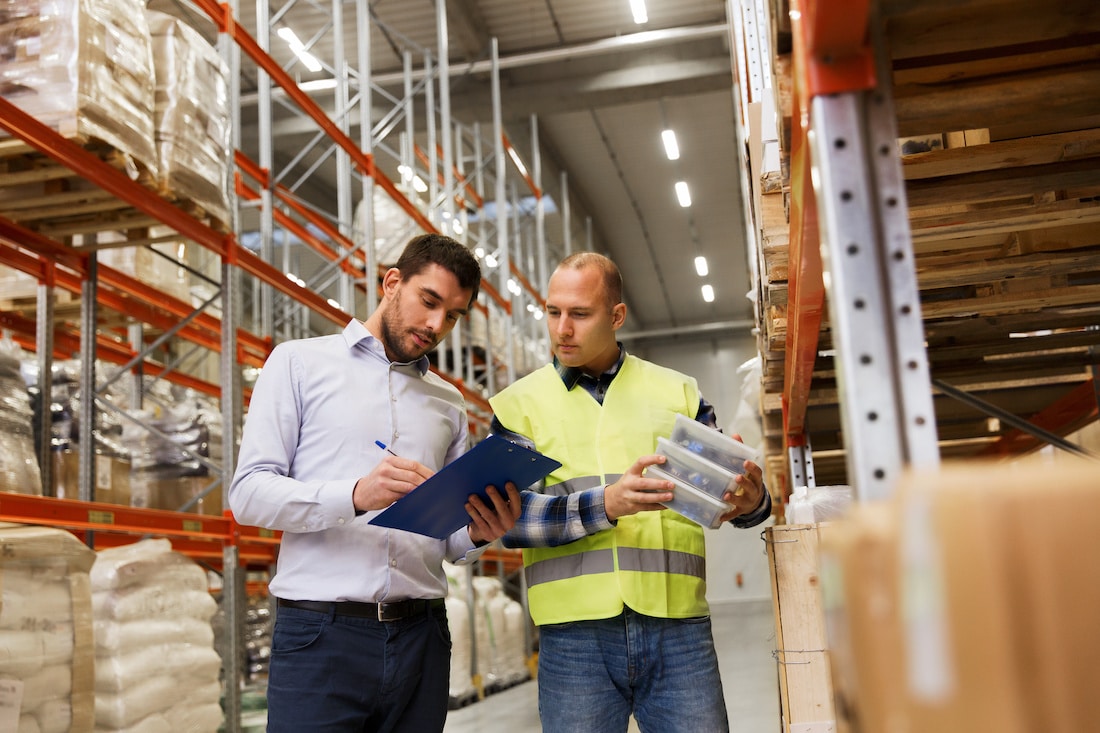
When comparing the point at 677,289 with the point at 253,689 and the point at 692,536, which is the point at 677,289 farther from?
the point at 692,536

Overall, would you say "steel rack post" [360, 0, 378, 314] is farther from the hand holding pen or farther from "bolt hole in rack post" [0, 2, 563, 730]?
the hand holding pen

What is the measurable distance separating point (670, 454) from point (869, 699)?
178 cm

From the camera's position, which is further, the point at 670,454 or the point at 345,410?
the point at 345,410

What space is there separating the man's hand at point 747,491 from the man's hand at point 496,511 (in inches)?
24.4

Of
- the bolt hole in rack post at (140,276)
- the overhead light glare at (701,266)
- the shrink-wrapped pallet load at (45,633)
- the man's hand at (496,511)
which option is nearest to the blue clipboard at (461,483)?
the man's hand at (496,511)

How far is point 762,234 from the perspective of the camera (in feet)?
10.4

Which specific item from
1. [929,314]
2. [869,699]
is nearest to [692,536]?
[929,314]

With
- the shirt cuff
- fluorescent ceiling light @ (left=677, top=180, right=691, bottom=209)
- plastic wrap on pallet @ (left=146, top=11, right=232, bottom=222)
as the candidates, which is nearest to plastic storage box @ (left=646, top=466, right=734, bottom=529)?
the shirt cuff

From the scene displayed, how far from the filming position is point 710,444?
8.84 feet

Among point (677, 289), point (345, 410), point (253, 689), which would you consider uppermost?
point (677, 289)

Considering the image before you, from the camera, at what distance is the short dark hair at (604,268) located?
3168 mm

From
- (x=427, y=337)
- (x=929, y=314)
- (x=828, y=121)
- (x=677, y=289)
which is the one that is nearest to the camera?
(x=828, y=121)

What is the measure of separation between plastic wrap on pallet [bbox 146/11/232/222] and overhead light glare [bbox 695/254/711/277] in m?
18.8

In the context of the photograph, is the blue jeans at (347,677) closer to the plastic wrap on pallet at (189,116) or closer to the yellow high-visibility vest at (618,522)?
the yellow high-visibility vest at (618,522)
